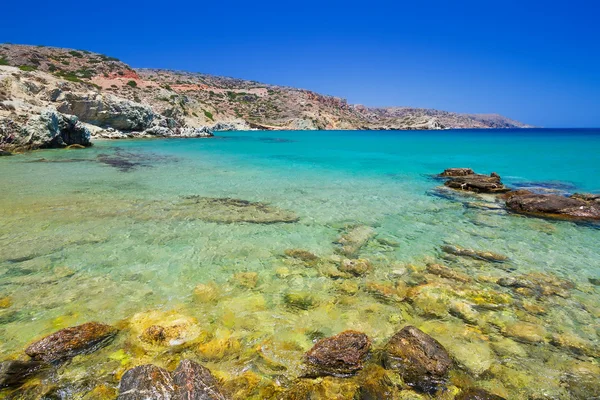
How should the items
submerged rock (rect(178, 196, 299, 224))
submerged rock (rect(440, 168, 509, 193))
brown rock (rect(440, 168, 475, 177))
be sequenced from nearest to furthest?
submerged rock (rect(178, 196, 299, 224)), submerged rock (rect(440, 168, 509, 193)), brown rock (rect(440, 168, 475, 177))

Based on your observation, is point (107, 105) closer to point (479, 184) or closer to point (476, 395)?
point (479, 184)

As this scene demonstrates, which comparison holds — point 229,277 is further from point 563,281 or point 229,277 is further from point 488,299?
point 563,281

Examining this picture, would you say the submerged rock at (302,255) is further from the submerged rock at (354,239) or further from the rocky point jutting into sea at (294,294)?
the submerged rock at (354,239)

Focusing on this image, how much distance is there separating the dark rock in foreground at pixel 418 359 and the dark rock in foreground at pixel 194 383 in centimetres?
196

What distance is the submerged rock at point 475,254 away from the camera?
7.02 metres

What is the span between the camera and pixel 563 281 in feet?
19.9

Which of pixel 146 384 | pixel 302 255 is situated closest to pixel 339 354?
pixel 146 384

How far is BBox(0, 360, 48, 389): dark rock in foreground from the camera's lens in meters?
3.36

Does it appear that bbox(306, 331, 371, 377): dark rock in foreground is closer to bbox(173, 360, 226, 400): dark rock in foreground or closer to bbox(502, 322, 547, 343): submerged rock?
bbox(173, 360, 226, 400): dark rock in foreground

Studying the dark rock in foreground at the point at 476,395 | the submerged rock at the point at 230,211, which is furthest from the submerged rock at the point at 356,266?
the submerged rock at the point at 230,211

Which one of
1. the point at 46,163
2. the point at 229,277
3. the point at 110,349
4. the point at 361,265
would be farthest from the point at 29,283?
the point at 46,163

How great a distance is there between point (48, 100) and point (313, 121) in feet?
275

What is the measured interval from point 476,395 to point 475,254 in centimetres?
445

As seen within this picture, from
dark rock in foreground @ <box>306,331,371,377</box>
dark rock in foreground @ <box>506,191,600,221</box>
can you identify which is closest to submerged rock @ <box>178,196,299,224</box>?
dark rock in foreground @ <box>306,331,371,377</box>
